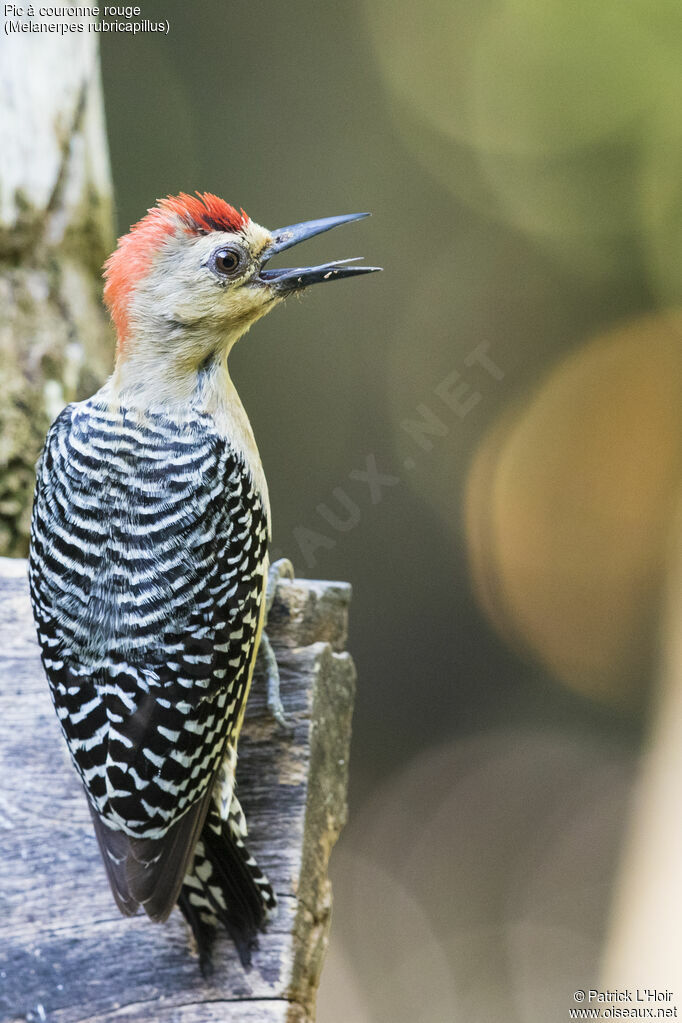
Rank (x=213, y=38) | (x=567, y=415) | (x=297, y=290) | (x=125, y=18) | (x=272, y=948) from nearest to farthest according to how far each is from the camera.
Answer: (x=272, y=948) < (x=297, y=290) < (x=125, y=18) < (x=567, y=415) < (x=213, y=38)

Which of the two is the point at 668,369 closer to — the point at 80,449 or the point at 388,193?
the point at 388,193

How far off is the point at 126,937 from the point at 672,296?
10.9 feet

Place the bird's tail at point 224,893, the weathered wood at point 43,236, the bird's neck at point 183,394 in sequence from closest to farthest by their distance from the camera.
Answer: the bird's tail at point 224,893 < the bird's neck at point 183,394 < the weathered wood at point 43,236

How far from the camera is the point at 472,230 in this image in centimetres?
448

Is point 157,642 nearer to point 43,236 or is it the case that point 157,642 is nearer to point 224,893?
point 224,893

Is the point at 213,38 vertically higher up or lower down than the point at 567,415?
higher up

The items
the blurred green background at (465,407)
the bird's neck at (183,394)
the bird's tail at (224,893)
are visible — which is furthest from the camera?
the blurred green background at (465,407)

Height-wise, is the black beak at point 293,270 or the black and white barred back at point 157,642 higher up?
the black beak at point 293,270

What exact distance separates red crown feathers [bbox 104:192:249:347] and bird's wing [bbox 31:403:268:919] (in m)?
0.36

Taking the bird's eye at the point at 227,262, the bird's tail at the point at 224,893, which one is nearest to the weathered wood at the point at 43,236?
the bird's eye at the point at 227,262

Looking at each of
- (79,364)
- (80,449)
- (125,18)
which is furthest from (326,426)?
(80,449)

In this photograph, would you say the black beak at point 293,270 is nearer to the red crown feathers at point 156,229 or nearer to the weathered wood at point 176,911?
the red crown feathers at point 156,229

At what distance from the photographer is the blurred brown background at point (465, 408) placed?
4.16m

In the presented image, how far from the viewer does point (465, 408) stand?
4.26 meters
